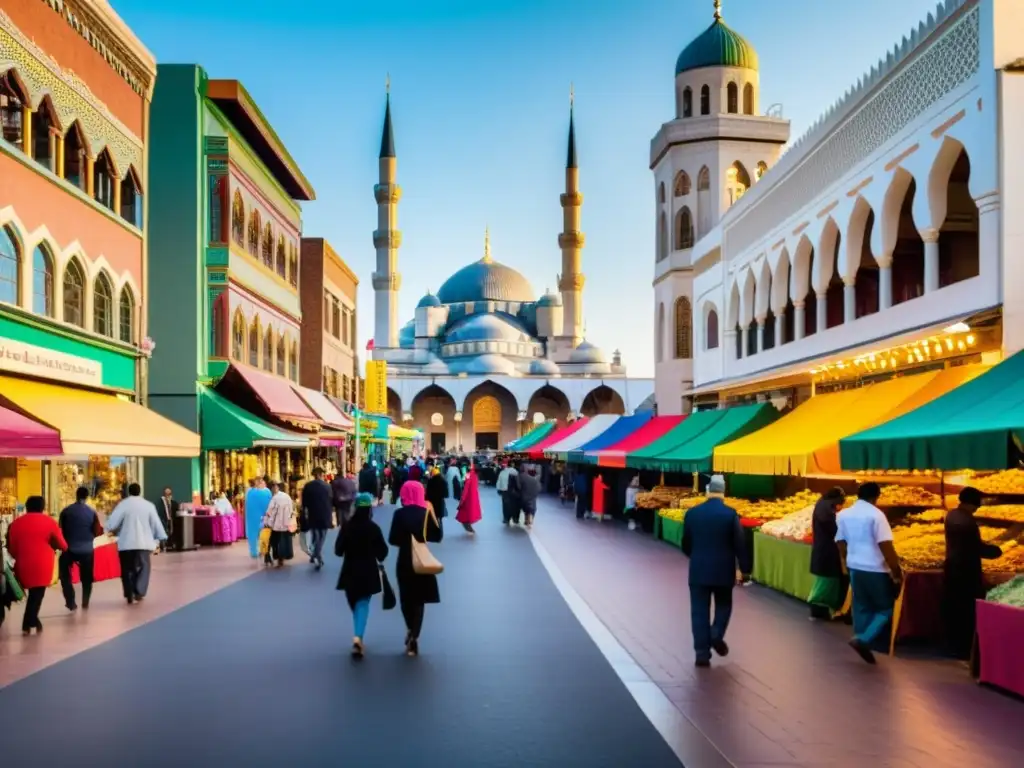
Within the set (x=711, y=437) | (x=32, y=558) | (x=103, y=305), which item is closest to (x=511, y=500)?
(x=711, y=437)

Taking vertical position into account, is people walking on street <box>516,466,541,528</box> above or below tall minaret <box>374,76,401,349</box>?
below

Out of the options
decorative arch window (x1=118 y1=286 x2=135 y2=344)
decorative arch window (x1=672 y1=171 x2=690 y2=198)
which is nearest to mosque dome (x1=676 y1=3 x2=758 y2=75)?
decorative arch window (x1=672 y1=171 x2=690 y2=198)

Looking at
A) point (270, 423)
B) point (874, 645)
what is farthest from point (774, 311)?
point (874, 645)

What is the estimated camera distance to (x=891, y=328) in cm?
1586

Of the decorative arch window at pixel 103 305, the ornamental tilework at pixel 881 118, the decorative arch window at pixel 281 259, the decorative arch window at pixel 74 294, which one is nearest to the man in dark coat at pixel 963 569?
the ornamental tilework at pixel 881 118

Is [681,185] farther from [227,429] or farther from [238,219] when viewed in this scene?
[227,429]

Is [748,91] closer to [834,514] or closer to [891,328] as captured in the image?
[891,328]

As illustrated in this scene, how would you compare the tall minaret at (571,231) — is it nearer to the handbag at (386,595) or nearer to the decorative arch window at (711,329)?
the decorative arch window at (711,329)

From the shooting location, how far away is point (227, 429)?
20.9 meters

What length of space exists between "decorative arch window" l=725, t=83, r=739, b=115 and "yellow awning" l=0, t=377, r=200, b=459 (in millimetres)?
24585

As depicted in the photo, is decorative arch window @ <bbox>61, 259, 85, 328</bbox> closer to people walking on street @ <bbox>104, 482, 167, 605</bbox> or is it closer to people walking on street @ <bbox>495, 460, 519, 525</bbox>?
people walking on street @ <bbox>104, 482, 167, 605</bbox>

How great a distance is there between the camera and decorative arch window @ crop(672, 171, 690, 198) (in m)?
35.6

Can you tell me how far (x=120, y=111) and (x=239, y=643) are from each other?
10.7 metres

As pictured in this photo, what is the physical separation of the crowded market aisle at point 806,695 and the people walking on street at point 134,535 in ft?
15.4
